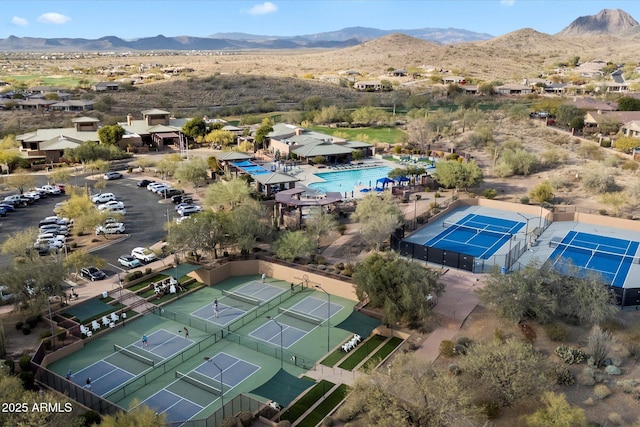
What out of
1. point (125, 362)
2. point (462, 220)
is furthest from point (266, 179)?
point (125, 362)

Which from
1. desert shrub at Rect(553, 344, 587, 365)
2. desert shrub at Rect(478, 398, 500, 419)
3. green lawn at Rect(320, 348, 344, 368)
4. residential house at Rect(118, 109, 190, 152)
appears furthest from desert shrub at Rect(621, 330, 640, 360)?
residential house at Rect(118, 109, 190, 152)

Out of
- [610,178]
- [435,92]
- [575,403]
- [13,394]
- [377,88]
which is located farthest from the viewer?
[377,88]

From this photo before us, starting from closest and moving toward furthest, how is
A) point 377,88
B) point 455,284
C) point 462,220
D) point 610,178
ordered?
point 455,284, point 462,220, point 610,178, point 377,88

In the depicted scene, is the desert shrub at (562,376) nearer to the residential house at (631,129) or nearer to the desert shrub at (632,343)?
the desert shrub at (632,343)

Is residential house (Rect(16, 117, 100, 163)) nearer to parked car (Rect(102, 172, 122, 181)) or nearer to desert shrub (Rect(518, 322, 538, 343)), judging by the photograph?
parked car (Rect(102, 172, 122, 181))

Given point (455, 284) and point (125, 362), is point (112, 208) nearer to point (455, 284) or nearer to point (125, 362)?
point (125, 362)

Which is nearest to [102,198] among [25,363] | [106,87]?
[25,363]

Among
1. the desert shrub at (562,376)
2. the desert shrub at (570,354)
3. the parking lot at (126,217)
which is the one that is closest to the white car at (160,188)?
the parking lot at (126,217)
